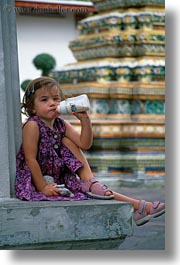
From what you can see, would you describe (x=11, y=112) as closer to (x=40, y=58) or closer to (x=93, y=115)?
(x=93, y=115)

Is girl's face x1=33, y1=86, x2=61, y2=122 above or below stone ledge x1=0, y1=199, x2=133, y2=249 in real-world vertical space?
above

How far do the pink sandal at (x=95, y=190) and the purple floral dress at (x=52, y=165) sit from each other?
0.02 metres

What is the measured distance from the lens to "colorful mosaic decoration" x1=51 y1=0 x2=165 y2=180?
547cm

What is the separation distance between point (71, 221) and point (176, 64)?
74 centimetres

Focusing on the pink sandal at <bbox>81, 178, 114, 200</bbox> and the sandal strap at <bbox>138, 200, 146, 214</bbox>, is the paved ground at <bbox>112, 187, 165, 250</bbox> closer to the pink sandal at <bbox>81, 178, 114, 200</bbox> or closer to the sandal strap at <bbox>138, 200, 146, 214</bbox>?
the sandal strap at <bbox>138, 200, 146, 214</bbox>

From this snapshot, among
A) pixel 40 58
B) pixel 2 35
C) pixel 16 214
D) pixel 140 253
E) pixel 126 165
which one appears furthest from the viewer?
pixel 40 58

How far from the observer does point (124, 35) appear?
5688mm

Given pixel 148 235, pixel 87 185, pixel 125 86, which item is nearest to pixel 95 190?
pixel 87 185

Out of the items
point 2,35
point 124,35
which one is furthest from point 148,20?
point 2,35

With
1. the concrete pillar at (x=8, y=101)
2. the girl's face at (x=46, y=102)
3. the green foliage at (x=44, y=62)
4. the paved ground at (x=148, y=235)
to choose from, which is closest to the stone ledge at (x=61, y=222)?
the concrete pillar at (x=8, y=101)

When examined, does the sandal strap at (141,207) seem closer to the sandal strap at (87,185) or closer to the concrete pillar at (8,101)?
the sandal strap at (87,185)

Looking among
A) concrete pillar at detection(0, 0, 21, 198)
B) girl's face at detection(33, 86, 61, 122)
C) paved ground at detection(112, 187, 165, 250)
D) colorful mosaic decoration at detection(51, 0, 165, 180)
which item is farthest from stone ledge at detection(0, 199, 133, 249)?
colorful mosaic decoration at detection(51, 0, 165, 180)

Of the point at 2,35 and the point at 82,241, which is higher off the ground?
the point at 2,35

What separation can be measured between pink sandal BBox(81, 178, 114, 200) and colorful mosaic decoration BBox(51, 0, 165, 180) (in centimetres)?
293
